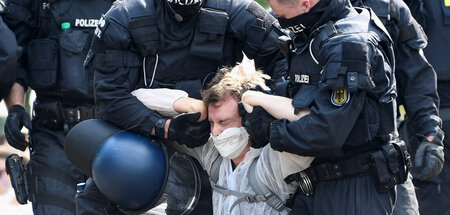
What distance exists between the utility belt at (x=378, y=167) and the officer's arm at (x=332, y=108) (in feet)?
0.62

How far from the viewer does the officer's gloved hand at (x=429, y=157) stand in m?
5.27

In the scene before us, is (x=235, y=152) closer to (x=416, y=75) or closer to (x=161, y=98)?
(x=161, y=98)

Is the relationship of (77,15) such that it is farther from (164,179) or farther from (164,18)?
(164,179)

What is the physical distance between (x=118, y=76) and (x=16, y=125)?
5.63ft

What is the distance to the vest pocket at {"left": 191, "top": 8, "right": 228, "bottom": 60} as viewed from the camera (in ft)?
15.8

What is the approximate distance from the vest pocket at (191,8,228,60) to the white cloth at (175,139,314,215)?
1.72 ft

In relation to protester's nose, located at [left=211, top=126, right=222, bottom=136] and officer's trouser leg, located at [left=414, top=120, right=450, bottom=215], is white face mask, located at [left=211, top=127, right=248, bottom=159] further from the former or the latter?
officer's trouser leg, located at [left=414, top=120, right=450, bottom=215]

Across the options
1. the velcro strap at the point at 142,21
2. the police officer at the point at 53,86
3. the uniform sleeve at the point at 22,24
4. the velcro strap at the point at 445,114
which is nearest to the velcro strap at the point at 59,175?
the police officer at the point at 53,86

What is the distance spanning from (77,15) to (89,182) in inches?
63.1

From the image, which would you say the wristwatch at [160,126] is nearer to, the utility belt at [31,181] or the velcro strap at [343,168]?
the velcro strap at [343,168]

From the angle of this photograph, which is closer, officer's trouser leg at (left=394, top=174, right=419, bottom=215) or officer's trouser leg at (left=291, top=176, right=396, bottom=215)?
officer's trouser leg at (left=291, top=176, right=396, bottom=215)

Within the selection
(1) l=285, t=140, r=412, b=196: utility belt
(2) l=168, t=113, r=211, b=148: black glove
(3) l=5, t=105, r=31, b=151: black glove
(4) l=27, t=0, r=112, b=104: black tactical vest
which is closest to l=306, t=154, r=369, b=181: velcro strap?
(1) l=285, t=140, r=412, b=196: utility belt

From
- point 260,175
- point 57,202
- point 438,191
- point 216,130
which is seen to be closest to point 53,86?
point 57,202

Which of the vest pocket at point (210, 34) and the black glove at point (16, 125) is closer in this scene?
the vest pocket at point (210, 34)
